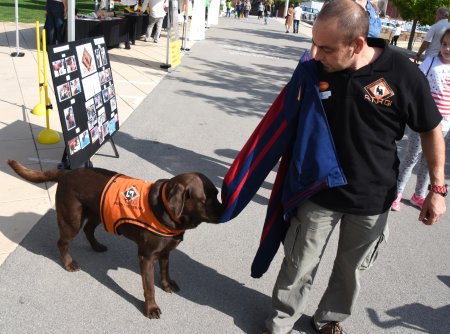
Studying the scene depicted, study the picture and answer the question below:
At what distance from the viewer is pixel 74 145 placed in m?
4.16

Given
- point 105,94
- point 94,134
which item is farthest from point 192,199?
point 105,94

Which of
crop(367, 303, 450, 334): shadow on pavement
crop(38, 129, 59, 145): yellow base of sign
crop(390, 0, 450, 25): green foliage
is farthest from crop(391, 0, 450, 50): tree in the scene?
crop(367, 303, 450, 334): shadow on pavement

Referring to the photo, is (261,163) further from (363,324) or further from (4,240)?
(4,240)

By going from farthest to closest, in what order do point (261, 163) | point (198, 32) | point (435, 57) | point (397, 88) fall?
point (198, 32) → point (435, 57) → point (261, 163) → point (397, 88)

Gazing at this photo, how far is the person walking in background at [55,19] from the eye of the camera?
1025 centimetres

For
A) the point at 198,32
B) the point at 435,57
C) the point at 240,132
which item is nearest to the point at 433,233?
the point at 435,57

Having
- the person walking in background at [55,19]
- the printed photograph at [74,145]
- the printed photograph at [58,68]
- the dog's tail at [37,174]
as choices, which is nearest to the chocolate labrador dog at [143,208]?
the dog's tail at [37,174]

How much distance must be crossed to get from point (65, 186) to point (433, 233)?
12.3ft

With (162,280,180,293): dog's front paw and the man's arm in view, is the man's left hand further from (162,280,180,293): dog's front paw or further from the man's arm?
(162,280,180,293): dog's front paw

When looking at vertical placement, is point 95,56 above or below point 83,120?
above

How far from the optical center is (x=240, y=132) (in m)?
6.96

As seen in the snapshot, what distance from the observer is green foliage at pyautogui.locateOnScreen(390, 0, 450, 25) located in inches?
809

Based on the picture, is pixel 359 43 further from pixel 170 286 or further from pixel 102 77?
pixel 102 77

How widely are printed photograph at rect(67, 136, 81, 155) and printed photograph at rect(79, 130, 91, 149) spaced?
6 centimetres
